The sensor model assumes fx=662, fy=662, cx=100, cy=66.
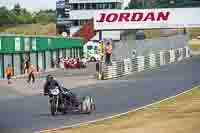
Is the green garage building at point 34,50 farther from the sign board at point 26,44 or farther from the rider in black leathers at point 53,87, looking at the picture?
the rider in black leathers at point 53,87

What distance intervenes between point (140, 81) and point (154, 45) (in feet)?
69.1

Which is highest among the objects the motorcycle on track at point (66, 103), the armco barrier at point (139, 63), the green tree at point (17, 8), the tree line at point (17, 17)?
the green tree at point (17, 8)

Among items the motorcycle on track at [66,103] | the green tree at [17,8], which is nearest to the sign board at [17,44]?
the motorcycle on track at [66,103]

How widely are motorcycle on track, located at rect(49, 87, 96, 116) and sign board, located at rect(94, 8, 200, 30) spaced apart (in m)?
45.3

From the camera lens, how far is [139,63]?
50.2 metres

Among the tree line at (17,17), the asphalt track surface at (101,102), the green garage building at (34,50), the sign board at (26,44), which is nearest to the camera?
the asphalt track surface at (101,102)

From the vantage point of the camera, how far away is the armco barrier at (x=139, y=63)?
43500 millimetres

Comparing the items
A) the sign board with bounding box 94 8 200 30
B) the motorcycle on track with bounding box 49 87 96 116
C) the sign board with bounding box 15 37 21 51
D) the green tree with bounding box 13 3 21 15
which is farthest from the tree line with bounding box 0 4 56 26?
the motorcycle on track with bounding box 49 87 96 116

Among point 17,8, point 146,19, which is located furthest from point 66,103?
point 17,8

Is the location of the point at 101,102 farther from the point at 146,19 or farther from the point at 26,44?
the point at 146,19

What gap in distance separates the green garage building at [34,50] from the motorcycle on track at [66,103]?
1036 inches

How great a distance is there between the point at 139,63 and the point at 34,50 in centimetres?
1047

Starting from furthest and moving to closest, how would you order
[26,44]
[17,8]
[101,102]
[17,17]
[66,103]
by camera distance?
1. [17,8]
2. [17,17]
3. [26,44]
4. [101,102]
5. [66,103]

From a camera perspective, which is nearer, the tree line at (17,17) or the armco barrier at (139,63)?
the armco barrier at (139,63)
